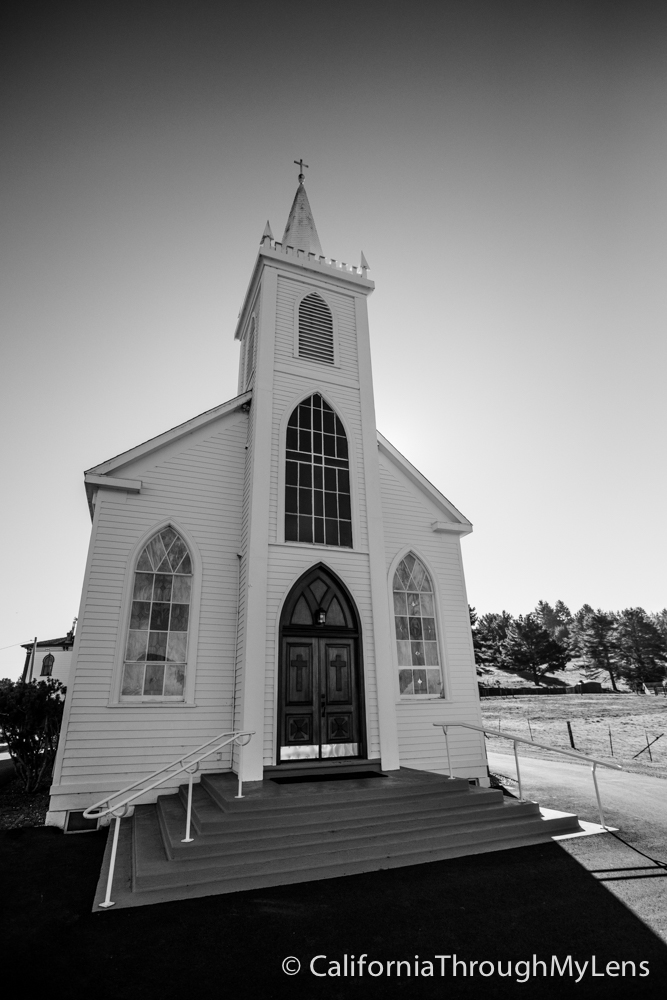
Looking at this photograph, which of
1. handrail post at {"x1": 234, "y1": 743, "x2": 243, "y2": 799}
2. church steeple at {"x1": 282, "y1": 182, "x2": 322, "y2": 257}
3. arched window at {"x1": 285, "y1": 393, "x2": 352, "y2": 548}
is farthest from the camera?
church steeple at {"x1": 282, "y1": 182, "x2": 322, "y2": 257}

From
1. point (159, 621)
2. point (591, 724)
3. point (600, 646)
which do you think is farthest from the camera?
point (600, 646)

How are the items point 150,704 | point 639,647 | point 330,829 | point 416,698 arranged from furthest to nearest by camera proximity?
point 639,647
point 416,698
point 150,704
point 330,829

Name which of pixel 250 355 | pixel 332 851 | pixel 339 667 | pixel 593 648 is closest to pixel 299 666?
pixel 339 667

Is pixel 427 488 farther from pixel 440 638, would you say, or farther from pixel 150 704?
pixel 150 704

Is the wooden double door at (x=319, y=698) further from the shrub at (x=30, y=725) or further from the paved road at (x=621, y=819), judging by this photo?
the shrub at (x=30, y=725)

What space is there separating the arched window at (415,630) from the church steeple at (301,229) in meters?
8.58

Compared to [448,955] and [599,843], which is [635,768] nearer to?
[599,843]

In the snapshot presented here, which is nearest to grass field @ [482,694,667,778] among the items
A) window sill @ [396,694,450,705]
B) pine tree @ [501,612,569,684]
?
window sill @ [396,694,450,705]

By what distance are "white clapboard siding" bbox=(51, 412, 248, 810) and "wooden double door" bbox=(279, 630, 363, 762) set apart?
3.74ft

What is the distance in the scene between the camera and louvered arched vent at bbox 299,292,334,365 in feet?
39.2

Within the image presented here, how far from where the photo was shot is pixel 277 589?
9.41 m

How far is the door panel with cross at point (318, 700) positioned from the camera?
881 centimetres

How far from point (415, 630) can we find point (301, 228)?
11.0 meters

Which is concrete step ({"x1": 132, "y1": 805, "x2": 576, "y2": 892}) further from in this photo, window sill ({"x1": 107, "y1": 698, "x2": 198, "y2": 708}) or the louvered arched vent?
the louvered arched vent
